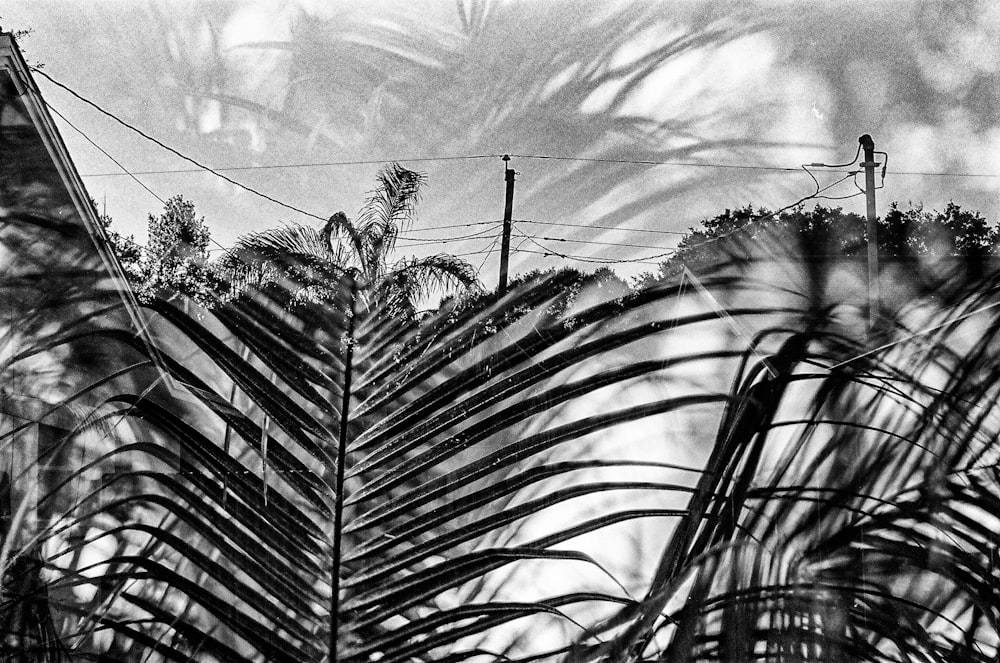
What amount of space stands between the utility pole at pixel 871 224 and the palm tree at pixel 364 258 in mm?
719

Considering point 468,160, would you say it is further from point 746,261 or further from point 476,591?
point 476,591

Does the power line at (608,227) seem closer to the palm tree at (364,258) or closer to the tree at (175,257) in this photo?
the palm tree at (364,258)

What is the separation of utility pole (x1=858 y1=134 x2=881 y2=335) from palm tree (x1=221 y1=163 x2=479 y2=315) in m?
0.72

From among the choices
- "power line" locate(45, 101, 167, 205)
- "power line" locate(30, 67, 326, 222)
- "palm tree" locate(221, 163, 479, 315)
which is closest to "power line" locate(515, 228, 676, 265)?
"palm tree" locate(221, 163, 479, 315)

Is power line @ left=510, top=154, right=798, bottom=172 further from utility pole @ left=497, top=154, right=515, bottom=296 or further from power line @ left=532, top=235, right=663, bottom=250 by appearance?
power line @ left=532, top=235, right=663, bottom=250

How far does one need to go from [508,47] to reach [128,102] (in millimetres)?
813

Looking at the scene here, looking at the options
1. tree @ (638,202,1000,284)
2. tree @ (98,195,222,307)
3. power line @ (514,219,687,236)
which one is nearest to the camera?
tree @ (638,202,1000,284)

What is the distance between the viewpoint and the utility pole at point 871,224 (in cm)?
144

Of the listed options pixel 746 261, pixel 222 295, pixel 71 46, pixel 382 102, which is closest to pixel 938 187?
pixel 746 261

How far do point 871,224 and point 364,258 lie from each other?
3.10 ft

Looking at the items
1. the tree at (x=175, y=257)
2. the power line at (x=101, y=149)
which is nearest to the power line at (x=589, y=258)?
the tree at (x=175, y=257)

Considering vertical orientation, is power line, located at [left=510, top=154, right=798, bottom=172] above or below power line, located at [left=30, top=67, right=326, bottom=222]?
below

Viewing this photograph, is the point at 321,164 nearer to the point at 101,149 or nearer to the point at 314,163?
the point at 314,163

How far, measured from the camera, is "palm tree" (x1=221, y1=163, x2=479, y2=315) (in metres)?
1.58
